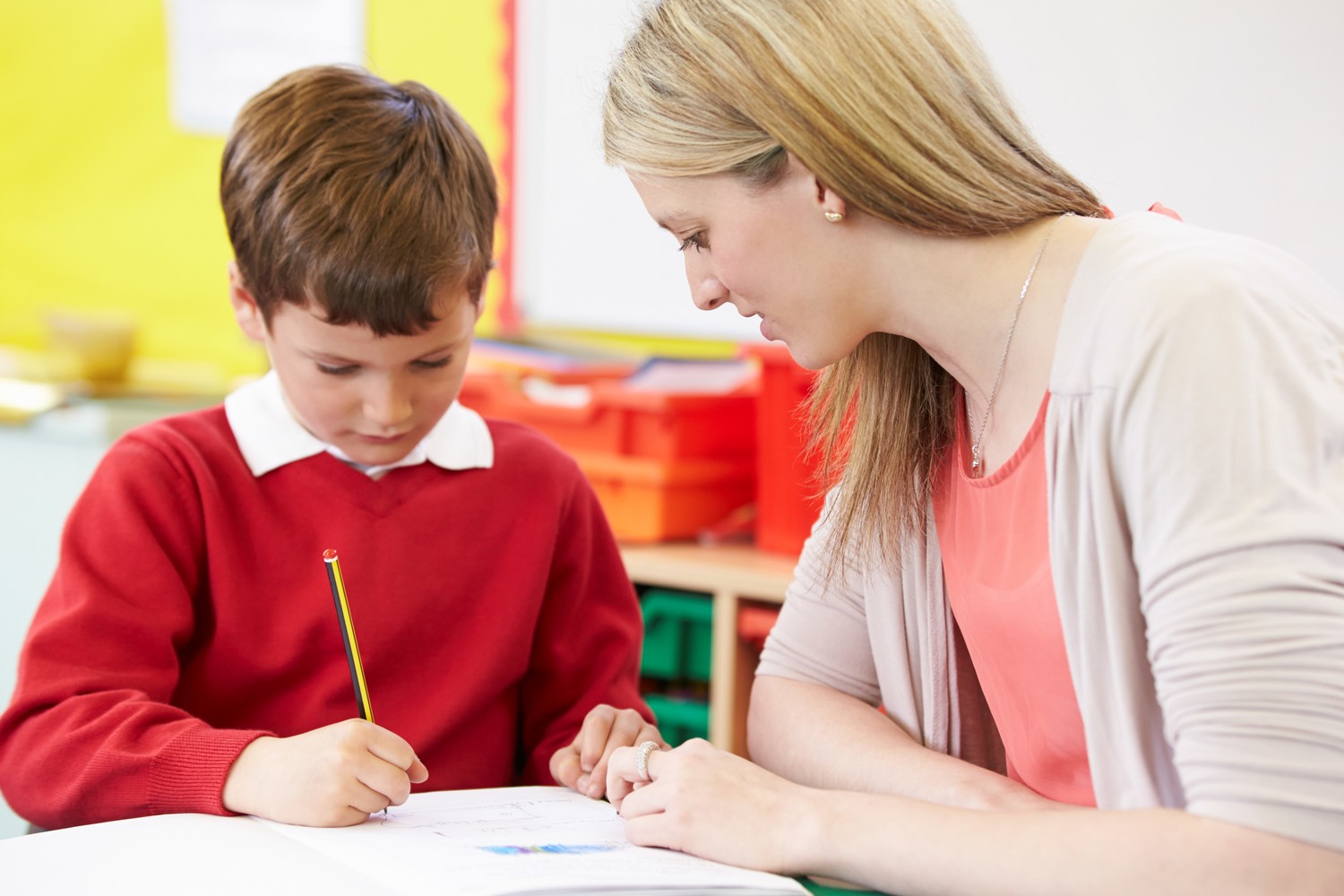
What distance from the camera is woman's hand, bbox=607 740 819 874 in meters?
0.81

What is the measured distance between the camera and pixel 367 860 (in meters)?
0.77

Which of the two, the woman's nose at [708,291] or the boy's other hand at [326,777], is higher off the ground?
the woman's nose at [708,291]

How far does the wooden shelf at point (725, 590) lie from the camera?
1.80 metres

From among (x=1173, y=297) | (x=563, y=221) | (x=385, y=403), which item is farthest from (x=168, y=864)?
(x=563, y=221)

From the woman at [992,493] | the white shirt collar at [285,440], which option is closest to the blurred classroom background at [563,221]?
the white shirt collar at [285,440]

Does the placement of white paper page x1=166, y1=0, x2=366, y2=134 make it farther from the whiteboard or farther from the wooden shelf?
the wooden shelf

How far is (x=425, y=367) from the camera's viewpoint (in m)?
1.13

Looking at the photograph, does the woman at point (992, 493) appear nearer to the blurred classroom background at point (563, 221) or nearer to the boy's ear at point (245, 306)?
the boy's ear at point (245, 306)

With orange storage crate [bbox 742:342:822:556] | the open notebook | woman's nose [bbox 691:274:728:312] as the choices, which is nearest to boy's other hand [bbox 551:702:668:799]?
the open notebook

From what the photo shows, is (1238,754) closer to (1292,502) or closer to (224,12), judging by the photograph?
(1292,502)

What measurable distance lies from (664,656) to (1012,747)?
1049 millimetres

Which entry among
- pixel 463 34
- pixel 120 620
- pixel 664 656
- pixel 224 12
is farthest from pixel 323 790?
pixel 224 12

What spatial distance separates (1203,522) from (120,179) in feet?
8.25

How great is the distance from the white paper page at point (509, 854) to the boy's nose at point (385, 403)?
32 cm
